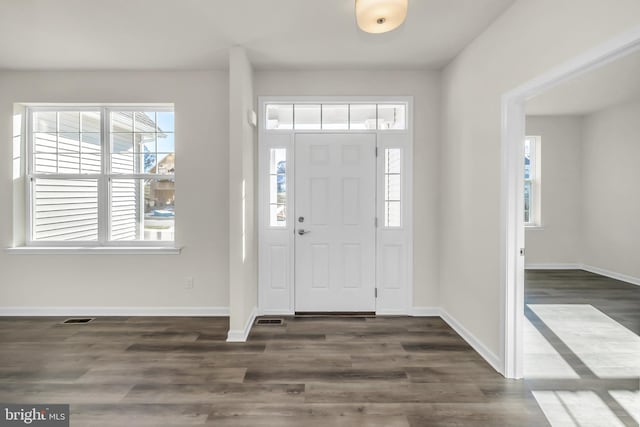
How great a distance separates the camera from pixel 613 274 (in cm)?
550

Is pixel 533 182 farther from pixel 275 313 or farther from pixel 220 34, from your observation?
pixel 220 34

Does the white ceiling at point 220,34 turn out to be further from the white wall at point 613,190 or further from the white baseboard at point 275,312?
the white wall at point 613,190

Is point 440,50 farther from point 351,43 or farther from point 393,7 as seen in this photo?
point 393,7

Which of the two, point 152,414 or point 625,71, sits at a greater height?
point 625,71

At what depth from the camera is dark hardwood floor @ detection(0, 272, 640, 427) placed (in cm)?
205

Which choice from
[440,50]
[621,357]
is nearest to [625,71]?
[440,50]

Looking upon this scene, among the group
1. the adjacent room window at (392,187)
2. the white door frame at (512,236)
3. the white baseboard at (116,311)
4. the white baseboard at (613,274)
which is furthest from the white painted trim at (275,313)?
the white baseboard at (613,274)

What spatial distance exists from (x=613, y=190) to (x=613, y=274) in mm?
1375

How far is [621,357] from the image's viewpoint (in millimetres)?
2703

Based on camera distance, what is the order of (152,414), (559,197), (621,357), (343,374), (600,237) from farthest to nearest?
1. (559,197)
2. (600,237)
3. (621,357)
4. (343,374)
5. (152,414)

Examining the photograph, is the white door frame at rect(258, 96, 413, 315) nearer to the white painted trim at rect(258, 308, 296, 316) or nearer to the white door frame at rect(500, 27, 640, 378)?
the white painted trim at rect(258, 308, 296, 316)

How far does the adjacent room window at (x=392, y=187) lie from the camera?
3830mm

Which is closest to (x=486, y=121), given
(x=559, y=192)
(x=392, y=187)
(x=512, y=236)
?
(x=512, y=236)

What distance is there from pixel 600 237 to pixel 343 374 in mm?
5724
